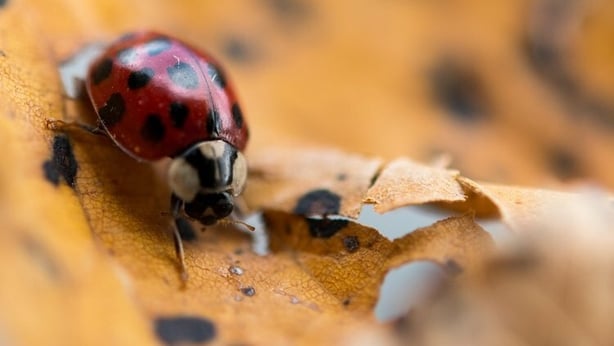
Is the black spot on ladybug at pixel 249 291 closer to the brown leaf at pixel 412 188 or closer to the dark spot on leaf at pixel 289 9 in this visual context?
the brown leaf at pixel 412 188

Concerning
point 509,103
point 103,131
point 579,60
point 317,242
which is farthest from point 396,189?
point 579,60

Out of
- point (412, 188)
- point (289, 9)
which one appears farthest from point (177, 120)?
point (289, 9)

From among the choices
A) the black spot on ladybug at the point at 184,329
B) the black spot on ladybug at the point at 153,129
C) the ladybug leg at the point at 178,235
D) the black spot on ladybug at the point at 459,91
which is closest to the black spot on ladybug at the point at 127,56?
the black spot on ladybug at the point at 153,129

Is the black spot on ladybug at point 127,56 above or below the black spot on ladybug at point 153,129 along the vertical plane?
above

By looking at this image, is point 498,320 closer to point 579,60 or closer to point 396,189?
point 396,189

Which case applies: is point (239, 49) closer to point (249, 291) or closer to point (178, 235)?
point (178, 235)

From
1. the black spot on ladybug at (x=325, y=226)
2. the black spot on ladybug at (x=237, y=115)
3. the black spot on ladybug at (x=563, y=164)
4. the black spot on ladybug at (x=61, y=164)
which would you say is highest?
the black spot on ladybug at (x=237, y=115)

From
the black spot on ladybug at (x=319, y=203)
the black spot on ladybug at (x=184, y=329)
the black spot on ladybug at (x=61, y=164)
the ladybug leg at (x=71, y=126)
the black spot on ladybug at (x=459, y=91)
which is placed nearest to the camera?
the black spot on ladybug at (x=184, y=329)
